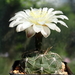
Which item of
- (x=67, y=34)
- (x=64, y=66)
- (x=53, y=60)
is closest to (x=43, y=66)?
(x=53, y=60)

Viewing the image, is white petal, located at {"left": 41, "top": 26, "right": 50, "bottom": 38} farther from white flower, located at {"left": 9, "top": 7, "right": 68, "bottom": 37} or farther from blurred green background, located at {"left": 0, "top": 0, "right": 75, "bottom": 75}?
blurred green background, located at {"left": 0, "top": 0, "right": 75, "bottom": 75}

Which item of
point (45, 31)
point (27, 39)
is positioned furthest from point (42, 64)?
point (27, 39)

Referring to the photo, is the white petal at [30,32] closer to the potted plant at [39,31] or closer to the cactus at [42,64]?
the potted plant at [39,31]

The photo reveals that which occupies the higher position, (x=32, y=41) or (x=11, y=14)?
(x=11, y=14)

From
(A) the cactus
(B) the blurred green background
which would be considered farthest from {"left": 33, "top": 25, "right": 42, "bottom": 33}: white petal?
(B) the blurred green background

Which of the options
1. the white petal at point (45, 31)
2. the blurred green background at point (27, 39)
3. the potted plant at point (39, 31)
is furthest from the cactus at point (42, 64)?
the blurred green background at point (27, 39)

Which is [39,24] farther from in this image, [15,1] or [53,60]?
[15,1]

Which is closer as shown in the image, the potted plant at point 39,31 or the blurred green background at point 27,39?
the potted plant at point 39,31

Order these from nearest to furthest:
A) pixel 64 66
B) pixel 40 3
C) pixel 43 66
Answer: pixel 43 66, pixel 64 66, pixel 40 3

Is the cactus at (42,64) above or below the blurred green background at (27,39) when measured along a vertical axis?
below
